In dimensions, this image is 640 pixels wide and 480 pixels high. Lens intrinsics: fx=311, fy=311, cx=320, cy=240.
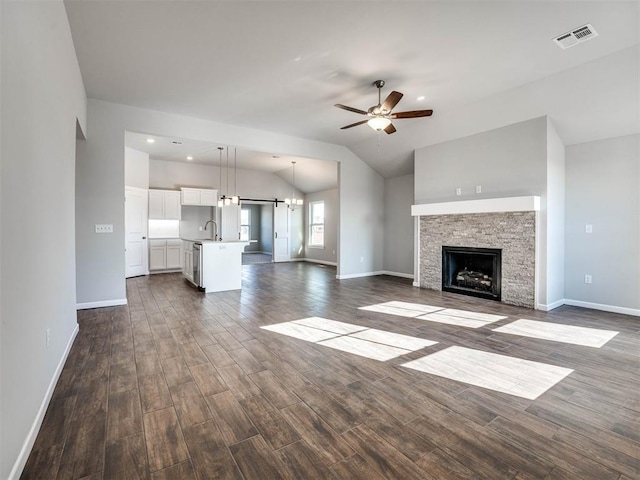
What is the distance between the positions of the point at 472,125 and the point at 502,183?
1.13m

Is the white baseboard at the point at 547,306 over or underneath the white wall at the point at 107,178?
underneath

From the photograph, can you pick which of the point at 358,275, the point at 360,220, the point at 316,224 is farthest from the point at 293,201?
the point at 358,275

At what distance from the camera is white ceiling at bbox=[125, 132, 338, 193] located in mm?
7164

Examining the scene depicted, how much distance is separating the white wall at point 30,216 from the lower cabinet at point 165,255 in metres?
5.97

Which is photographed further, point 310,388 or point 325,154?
point 325,154

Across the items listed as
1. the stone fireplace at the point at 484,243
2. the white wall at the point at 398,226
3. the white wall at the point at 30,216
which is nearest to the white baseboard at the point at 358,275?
the white wall at the point at 398,226

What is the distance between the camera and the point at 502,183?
5.21 m

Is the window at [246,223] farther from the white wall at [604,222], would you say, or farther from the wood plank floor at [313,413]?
the white wall at [604,222]

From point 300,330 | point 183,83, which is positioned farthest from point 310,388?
point 183,83

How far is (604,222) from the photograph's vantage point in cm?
470

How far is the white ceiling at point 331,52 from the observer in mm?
2855

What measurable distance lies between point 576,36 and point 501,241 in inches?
117

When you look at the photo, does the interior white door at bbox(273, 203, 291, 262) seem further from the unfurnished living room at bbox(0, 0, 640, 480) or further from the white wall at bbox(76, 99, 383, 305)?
the white wall at bbox(76, 99, 383, 305)

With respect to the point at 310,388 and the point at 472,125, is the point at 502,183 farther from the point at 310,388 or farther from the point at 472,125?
the point at 310,388
